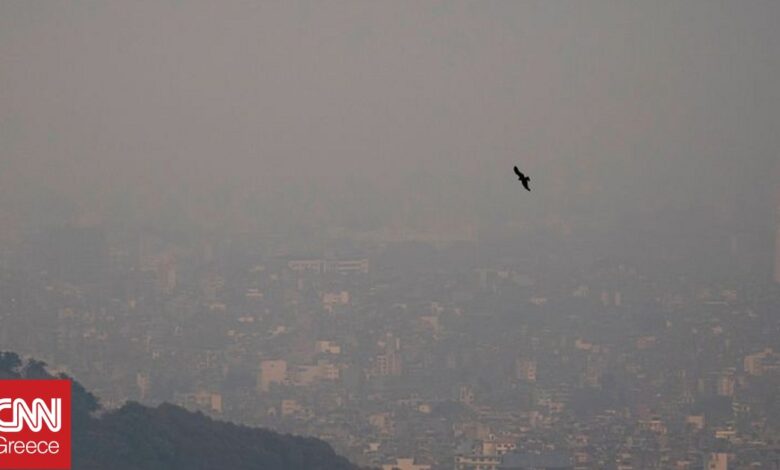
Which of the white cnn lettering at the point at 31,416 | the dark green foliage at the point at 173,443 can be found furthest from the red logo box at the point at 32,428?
the dark green foliage at the point at 173,443

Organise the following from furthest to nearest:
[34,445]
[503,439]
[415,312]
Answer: [415,312] < [503,439] < [34,445]

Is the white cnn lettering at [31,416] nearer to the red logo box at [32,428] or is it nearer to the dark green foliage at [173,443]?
the red logo box at [32,428]

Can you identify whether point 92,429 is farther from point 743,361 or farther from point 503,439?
point 743,361

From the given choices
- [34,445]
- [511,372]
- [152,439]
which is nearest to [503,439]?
[511,372]

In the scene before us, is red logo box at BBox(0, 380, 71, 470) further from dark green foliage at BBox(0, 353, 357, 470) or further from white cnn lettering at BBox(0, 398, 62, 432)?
dark green foliage at BBox(0, 353, 357, 470)

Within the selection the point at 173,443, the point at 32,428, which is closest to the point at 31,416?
the point at 32,428
